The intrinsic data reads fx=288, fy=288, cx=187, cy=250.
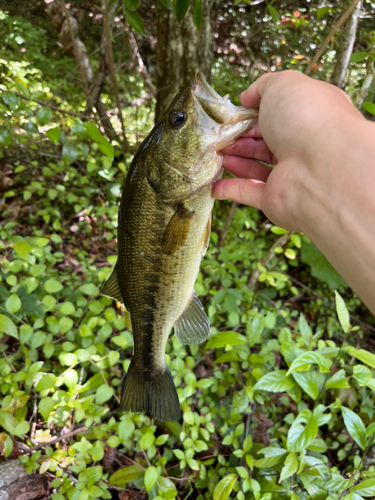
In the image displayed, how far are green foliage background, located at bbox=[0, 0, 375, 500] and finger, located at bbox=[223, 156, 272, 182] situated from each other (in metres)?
0.74

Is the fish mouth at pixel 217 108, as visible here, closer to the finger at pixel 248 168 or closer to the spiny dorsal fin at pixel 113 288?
the finger at pixel 248 168

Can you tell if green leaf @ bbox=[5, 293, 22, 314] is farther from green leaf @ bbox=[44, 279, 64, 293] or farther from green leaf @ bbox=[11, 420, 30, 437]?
green leaf @ bbox=[11, 420, 30, 437]

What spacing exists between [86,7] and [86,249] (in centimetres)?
473

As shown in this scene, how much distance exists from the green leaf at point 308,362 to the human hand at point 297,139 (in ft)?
3.00

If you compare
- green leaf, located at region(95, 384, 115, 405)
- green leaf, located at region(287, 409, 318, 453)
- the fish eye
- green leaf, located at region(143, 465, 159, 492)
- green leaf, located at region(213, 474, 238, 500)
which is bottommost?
green leaf, located at region(213, 474, 238, 500)

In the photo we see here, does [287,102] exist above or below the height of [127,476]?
above

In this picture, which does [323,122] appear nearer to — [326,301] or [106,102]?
[326,301]

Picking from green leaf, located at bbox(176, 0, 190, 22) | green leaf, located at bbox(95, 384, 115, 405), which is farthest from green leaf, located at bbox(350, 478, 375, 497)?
green leaf, located at bbox(176, 0, 190, 22)

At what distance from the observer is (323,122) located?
110cm

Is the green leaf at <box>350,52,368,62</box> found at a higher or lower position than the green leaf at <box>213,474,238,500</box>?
higher

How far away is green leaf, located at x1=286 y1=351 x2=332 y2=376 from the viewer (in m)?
1.76

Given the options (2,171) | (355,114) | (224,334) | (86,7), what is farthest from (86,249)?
(86,7)

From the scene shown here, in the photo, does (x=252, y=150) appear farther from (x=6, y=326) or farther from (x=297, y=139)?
(x=6, y=326)

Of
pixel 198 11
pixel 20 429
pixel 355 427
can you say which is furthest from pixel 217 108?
pixel 355 427
